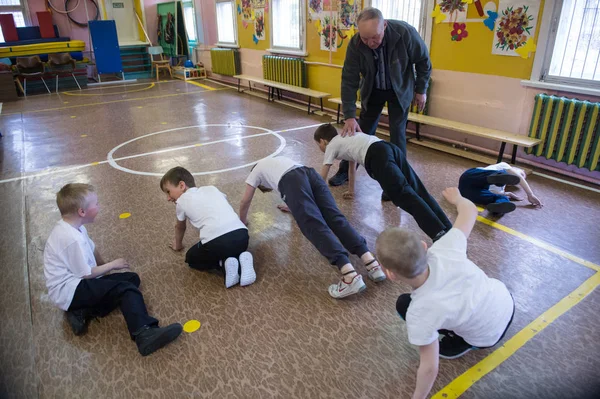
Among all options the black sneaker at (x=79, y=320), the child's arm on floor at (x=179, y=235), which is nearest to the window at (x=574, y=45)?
the child's arm on floor at (x=179, y=235)

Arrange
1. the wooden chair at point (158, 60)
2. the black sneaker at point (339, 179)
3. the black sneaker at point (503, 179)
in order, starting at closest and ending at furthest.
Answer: the black sneaker at point (503, 179) < the black sneaker at point (339, 179) < the wooden chair at point (158, 60)

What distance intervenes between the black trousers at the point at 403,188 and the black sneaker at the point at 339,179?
102 centimetres

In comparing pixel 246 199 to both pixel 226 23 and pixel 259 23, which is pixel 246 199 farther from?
pixel 226 23

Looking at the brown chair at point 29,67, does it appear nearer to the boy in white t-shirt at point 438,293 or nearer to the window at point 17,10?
the window at point 17,10

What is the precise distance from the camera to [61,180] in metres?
4.25

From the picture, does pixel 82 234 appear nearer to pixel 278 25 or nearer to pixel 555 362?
pixel 555 362

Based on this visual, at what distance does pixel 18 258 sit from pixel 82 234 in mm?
1136

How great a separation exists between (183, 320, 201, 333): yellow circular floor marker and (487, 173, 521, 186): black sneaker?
2396mm

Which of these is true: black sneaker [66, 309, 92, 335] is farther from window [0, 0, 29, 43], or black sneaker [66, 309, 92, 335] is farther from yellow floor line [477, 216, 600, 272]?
window [0, 0, 29, 43]

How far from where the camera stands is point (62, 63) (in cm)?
972

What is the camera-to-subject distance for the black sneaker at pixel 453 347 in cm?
187

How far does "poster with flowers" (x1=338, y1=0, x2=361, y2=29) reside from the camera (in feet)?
19.7

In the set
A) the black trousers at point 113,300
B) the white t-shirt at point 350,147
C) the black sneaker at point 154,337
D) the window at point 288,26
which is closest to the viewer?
the black sneaker at point 154,337

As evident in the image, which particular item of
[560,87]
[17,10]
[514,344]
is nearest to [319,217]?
[514,344]
